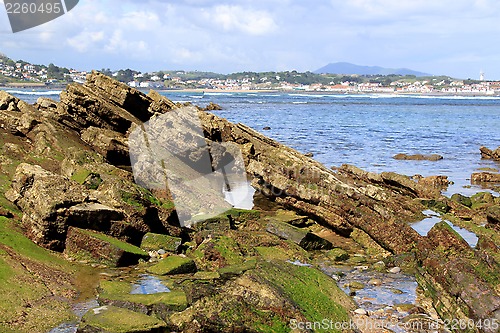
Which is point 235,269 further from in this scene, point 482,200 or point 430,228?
point 482,200

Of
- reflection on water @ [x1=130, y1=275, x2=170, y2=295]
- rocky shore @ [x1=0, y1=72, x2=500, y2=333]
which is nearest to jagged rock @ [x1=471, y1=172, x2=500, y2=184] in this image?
rocky shore @ [x1=0, y1=72, x2=500, y2=333]

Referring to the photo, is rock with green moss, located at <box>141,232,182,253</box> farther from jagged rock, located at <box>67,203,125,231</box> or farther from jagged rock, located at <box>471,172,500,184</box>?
jagged rock, located at <box>471,172,500,184</box>

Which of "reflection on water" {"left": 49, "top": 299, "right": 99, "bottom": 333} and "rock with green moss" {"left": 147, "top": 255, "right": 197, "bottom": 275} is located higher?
"reflection on water" {"left": 49, "top": 299, "right": 99, "bottom": 333}

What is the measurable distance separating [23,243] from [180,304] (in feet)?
16.3

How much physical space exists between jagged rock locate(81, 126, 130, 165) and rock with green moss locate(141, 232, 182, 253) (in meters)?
7.40

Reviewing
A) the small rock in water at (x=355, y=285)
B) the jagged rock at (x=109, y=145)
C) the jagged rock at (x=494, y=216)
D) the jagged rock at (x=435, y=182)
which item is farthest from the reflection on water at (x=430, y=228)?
the jagged rock at (x=109, y=145)

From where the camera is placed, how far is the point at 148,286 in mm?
11172

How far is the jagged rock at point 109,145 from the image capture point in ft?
68.9

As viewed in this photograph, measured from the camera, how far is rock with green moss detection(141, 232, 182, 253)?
551 inches

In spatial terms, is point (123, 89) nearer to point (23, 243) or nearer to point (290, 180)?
point (290, 180)

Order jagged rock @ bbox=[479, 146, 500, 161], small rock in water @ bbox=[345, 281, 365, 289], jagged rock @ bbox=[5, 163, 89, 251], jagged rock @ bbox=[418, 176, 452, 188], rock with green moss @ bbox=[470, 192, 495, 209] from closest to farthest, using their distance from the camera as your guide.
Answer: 1. small rock in water @ bbox=[345, 281, 365, 289]
2. jagged rock @ bbox=[5, 163, 89, 251]
3. rock with green moss @ bbox=[470, 192, 495, 209]
4. jagged rock @ bbox=[418, 176, 452, 188]
5. jagged rock @ bbox=[479, 146, 500, 161]

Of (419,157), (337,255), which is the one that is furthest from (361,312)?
(419,157)

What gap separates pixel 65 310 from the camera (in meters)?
9.66

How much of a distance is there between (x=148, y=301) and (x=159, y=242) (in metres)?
4.60
